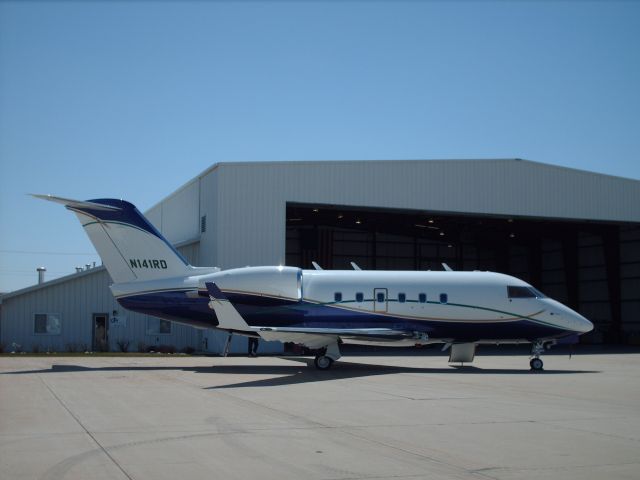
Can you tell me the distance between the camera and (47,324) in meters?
36.8

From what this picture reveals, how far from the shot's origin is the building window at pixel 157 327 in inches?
1497

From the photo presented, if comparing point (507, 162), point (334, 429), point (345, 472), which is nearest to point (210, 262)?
point (507, 162)

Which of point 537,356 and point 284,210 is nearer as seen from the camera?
point 537,356

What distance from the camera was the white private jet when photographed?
24609 mm

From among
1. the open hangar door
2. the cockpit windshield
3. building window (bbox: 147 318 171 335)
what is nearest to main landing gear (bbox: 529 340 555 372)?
the cockpit windshield

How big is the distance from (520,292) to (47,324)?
23.8 metres

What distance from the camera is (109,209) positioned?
24.6 meters

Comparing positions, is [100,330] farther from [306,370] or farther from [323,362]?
[323,362]

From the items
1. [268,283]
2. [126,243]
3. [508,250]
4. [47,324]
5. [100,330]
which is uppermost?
[508,250]

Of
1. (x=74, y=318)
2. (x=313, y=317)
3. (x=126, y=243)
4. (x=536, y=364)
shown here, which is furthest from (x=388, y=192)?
(x=74, y=318)

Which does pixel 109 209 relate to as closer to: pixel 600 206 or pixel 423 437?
pixel 423 437

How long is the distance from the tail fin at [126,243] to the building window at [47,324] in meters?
13.5

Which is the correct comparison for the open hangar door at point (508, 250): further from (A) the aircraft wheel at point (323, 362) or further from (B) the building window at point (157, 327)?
(A) the aircraft wheel at point (323, 362)

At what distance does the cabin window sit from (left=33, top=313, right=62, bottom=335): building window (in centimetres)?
2307
